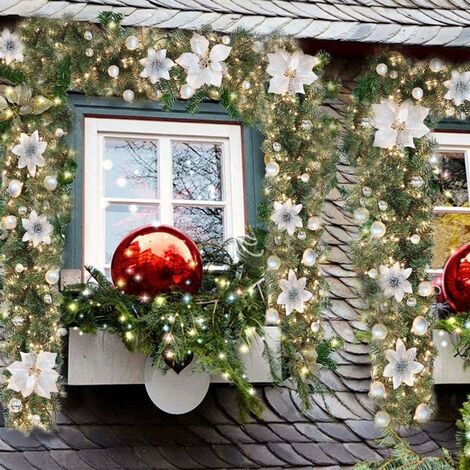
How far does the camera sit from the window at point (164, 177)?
20.2 feet

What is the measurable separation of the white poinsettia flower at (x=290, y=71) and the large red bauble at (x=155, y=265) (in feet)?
3.42

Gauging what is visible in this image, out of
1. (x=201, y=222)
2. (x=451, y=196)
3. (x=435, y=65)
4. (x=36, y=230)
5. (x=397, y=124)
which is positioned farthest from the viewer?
(x=451, y=196)

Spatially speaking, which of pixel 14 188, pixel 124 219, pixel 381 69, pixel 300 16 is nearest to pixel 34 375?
pixel 14 188

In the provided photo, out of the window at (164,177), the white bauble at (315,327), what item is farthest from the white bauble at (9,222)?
the white bauble at (315,327)

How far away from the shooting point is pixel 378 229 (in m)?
5.76

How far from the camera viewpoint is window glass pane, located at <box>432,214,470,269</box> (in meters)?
6.45

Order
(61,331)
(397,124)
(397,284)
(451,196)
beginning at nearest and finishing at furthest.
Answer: (61,331)
(397,284)
(397,124)
(451,196)

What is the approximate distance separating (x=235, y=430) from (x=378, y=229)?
130cm

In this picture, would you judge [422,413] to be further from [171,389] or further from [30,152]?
[30,152]

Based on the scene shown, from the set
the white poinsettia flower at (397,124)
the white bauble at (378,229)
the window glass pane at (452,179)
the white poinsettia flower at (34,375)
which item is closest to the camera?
the white poinsettia flower at (34,375)

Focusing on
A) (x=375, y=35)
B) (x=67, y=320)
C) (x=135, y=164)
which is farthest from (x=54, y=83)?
(x=375, y=35)

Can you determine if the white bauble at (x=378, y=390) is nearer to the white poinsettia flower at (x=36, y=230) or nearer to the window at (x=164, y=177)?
the window at (x=164, y=177)

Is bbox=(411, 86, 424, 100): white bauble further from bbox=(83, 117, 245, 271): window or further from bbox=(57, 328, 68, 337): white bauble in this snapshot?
bbox=(57, 328, 68, 337): white bauble

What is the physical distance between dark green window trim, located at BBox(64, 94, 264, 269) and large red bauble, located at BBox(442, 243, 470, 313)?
1.13 m
